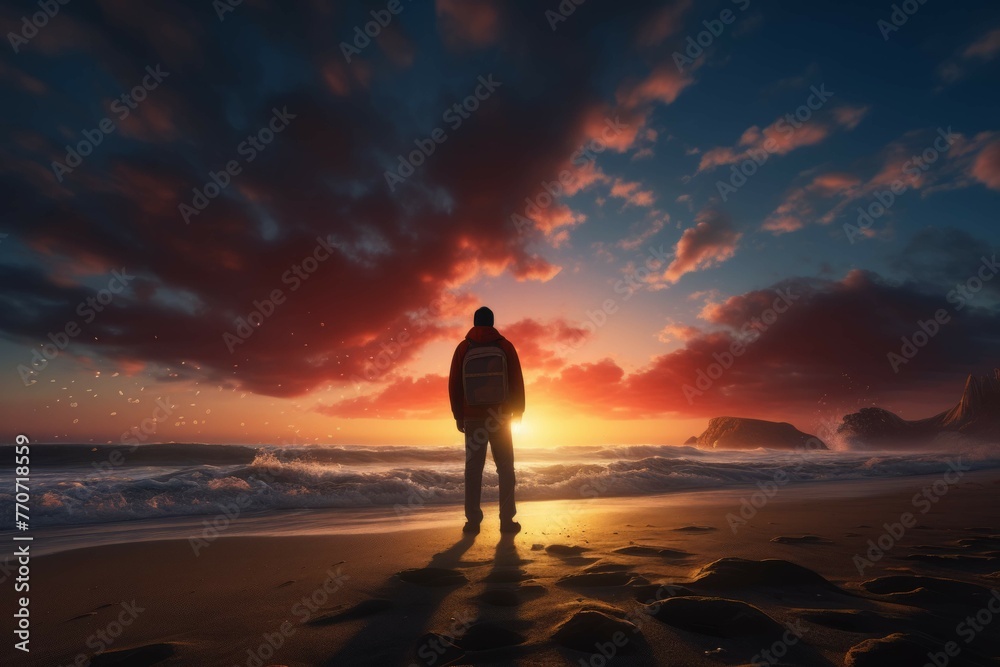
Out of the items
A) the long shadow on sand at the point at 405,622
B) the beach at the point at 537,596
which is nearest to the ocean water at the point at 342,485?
the beach at the point at 537,596

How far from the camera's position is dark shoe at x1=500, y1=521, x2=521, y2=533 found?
5832 millimetres

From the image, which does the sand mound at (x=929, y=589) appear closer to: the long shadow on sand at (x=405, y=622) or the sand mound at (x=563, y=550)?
the sand mound at (x=563, y=550)

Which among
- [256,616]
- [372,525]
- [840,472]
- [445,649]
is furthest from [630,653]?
[840,472]

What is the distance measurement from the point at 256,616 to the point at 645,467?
43.6ft

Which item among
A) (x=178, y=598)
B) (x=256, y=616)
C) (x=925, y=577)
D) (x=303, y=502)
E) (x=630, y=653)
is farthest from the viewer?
(x=303, y=502)

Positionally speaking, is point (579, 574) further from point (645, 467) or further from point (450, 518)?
point (645, 467)

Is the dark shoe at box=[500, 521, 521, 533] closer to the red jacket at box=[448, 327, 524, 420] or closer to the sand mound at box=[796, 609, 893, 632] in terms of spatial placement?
the red jacket at box=[448, 327, 524, 420]

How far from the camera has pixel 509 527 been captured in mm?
5922

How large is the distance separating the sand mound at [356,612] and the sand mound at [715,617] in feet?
5.47

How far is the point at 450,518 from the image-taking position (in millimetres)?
7590

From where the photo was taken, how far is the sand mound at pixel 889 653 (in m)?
1.94

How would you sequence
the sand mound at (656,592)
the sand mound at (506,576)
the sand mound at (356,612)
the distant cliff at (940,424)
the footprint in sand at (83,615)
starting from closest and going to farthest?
the sand mound at (356,612)
the sand mound at (656,592)
the footprint in sand at (83,615)
the sand mound at (506,576)
the distant cliff at (940,424)

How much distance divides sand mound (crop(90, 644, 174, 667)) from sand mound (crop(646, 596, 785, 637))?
2627mm

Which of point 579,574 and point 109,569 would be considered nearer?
point 579,574
